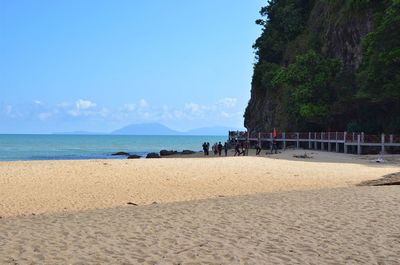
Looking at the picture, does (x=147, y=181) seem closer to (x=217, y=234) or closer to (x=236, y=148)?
(x=217, y=234)

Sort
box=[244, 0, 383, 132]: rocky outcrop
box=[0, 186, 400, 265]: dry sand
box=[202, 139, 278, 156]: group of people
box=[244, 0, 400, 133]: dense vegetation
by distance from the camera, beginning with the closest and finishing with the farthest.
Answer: box=[0, 186, 400, 265]: dry sand
box=[244, 0, 400, 133]: dense vegetation
box=[202, 139, 278, 156]: group of people
box=[244, 0, 383, 132]: rocky outcrop

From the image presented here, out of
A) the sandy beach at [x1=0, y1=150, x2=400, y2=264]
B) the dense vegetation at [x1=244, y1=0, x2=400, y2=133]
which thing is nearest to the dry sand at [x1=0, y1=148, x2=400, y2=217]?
the sandy beach at [x1=0, y1=150, x2=400, y2=264]

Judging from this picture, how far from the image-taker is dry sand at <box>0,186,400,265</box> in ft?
24.3

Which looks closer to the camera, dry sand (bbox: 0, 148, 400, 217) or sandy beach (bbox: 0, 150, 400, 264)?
sandy beach (bbox: 0, 150, 400, 264)

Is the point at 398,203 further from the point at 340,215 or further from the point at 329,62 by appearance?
the point at 329,62

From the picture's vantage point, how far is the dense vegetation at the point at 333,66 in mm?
38125

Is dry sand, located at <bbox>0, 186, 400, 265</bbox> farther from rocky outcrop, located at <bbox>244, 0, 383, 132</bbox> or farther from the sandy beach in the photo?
→ rocky outcrop, located at <bbox>244, 0, 383, 132</bbox>

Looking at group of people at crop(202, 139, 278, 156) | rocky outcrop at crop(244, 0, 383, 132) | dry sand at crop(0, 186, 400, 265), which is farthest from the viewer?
rocky outcrop at crop(244, 0, 383, 132)

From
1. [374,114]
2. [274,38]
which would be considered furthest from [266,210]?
[274,38]

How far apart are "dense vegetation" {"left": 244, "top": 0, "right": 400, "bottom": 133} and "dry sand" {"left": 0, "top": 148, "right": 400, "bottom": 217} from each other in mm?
12571

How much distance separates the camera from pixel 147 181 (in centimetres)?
2125

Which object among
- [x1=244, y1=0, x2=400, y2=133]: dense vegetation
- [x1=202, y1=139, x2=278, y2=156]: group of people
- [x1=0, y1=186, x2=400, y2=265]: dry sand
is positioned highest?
[x1=244, y1=0, x2=400, y2=133]: dense vegetation

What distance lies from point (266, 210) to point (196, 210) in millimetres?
1830

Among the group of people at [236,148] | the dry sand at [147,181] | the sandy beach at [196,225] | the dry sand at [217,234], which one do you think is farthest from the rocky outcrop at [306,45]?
the dry sand at [217,234]
